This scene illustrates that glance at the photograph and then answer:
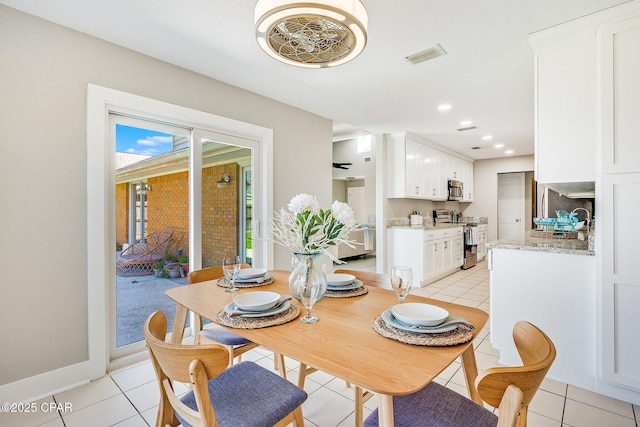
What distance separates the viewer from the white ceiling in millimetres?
1851

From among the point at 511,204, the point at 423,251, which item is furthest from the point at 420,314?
the point at 511,204

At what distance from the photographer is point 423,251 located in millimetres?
4668

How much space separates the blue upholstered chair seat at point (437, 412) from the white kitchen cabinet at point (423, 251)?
3.65 metres

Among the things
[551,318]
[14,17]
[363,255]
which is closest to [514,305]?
[551,318]

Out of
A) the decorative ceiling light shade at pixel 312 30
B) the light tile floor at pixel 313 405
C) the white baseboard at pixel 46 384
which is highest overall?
the decorative ceiling light shade at pixel 312 30

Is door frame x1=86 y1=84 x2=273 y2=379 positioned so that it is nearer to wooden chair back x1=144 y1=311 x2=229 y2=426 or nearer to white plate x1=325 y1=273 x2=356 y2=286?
wooden chair back x1=144 y1=311 x2=229 y2=426

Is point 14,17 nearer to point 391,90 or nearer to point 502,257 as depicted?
point 391,90

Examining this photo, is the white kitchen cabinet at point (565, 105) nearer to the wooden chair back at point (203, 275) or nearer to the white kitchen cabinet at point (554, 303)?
the white kitchen cabinet at point (554, 303)

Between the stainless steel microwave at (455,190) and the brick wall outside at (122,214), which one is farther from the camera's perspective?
the stainless steel microwave at (455,190)

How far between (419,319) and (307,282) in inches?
18.3

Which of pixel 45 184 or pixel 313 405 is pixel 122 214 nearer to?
pixel 45 184

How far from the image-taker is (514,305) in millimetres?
2363

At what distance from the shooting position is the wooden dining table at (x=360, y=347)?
0.84 m

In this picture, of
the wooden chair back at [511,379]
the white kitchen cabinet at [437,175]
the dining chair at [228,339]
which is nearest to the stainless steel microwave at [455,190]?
the white kitchen cabinet at [437,175]
